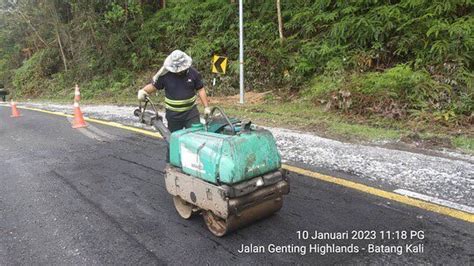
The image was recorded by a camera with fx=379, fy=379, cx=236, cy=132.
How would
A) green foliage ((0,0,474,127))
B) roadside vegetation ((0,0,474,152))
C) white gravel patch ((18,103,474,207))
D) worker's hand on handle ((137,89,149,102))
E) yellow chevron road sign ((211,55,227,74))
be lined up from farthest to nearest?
1. yellow chevron road sign ((211,55,227,74))
2. green foliage ((0,0,474,127))
3. roadside vegetation ((0,0,474,152))
4. worker's hand on handle ((137,89,149,102))
5. white gravel patch ((18,103,474,207))

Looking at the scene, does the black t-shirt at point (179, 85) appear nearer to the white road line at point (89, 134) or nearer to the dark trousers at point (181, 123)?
the dark trousers at point (181, 123)

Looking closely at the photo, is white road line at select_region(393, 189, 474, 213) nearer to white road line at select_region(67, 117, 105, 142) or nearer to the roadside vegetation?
the roadside vegetation

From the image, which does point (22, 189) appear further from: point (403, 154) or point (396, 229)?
point (403, 154)

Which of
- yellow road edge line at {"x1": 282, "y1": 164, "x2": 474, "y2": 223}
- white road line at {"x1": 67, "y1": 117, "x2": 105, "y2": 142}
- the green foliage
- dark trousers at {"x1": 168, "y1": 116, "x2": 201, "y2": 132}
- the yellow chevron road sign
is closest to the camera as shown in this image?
yellow road edge line at {"x1": 282, "y1": 164, "x2": 474, "y2": 223}

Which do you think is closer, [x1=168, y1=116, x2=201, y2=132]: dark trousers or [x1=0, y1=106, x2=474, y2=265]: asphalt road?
[x1=0, y1=106, x2=474, y2=265]: asphalt road

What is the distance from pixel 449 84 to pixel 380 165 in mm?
3985

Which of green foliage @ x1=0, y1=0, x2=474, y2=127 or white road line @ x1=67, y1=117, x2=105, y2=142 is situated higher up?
green foliage @ x1=0, y1=0, x2=474, y2=127

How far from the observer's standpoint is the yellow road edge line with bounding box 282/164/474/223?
3.61 metres

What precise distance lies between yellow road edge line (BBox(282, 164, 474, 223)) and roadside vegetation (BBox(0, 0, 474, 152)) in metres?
2.16

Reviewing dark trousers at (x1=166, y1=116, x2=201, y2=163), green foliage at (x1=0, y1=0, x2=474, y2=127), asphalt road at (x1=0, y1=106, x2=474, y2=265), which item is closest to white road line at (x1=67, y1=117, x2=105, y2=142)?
asphalt road at (x1=0, y1=106, x2=474, y2=265)

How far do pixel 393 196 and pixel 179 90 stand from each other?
8.99ft

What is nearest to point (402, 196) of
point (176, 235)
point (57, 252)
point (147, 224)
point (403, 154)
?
point (403, 154)

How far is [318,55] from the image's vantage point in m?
10.6

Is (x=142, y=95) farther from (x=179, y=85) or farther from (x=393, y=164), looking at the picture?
(x=393, y=164)
